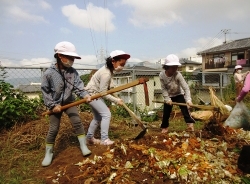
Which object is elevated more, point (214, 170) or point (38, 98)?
point (38, 98)

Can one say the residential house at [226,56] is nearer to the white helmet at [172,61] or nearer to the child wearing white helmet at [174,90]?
the child wearing white helmet at [174,90]

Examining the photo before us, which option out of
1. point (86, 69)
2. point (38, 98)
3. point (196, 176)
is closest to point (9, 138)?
point (38, 98)

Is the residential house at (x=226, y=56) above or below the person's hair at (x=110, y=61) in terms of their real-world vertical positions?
above

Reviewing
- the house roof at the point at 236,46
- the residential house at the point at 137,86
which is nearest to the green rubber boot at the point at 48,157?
the residential house at the point at 137,86

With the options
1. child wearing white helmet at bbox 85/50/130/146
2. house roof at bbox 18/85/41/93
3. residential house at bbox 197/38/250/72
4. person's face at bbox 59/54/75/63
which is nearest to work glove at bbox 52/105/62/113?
person's face at bbox 59/54/75/63

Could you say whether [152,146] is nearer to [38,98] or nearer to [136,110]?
[38,98]

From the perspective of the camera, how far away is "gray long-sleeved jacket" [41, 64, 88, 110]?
3.54m

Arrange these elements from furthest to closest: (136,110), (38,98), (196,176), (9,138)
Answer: (136,110) → (38,98) → (9,138) → (196,176)

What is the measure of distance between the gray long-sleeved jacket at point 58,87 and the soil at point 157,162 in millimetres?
922

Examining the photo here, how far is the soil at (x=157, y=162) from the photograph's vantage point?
280 cm

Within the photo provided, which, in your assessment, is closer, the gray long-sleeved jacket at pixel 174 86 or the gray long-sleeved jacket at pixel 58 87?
the gray long-sleeved jacket at pixel 58 87

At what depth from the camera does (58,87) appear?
358 centimetres

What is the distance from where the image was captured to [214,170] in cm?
286

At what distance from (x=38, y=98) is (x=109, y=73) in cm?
241
